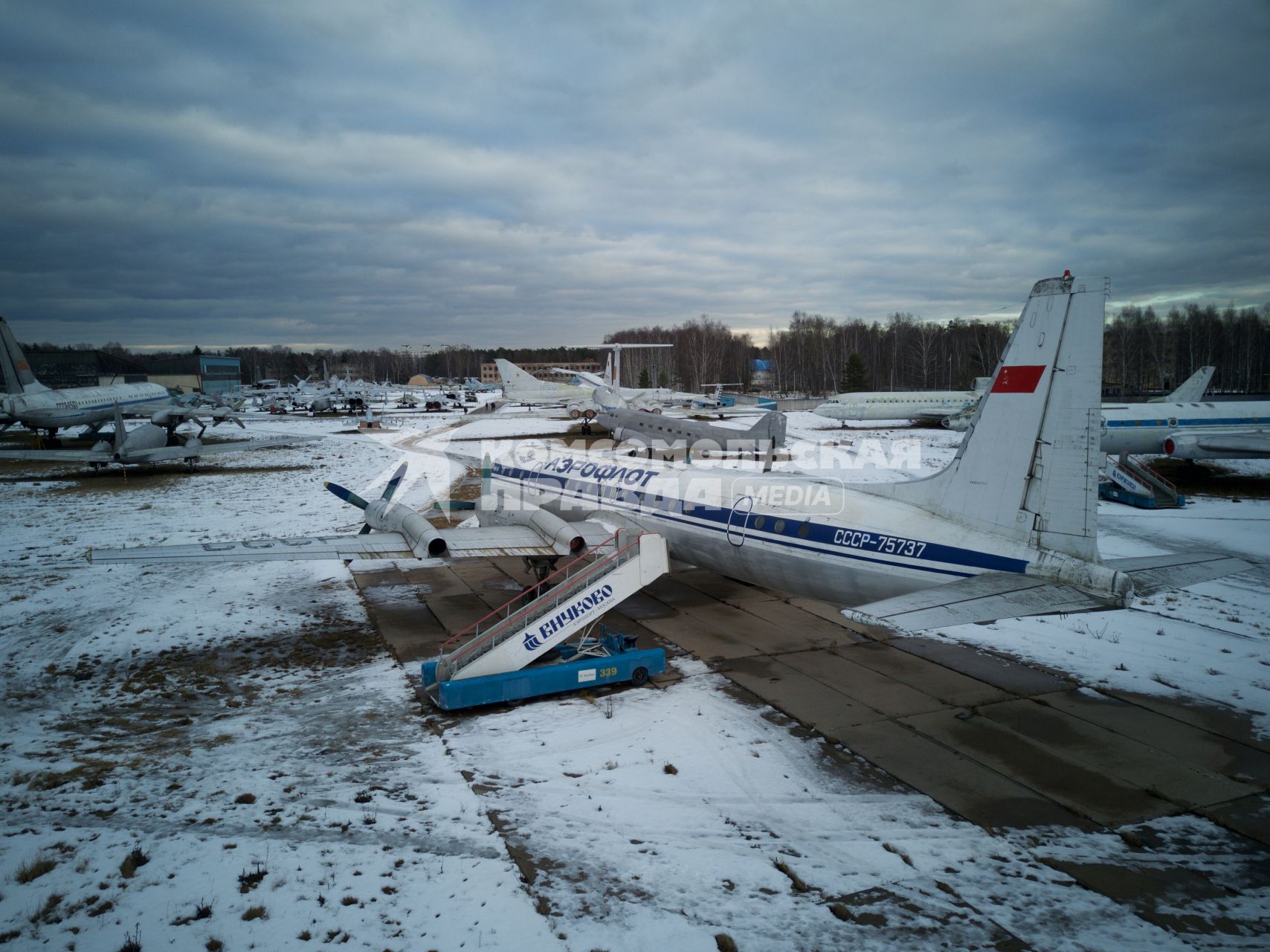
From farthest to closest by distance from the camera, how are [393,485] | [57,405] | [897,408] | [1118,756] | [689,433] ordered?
[897,408] < [57,405] < [689,433] < [393,485] < [1118,756]

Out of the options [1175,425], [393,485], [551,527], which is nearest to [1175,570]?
[551,527]

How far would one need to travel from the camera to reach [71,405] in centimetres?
4634

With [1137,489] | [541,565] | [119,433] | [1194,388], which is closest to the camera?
[541,565]

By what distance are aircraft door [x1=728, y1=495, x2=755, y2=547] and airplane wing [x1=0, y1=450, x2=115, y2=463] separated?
89.2 feet

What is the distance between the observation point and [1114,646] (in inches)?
567

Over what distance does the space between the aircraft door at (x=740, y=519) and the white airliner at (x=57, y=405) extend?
42.8 m

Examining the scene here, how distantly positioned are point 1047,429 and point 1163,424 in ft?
99.8

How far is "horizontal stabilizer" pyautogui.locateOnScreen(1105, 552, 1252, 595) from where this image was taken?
31.6 ft

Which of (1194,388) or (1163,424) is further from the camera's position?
(1194,388)

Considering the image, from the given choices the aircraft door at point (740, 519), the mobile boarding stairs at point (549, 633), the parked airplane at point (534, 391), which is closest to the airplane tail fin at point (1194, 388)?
the aircraft door at point (740, 519)

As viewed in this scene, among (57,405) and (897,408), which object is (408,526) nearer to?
(57,405)

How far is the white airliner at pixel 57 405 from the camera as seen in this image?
44.5 m

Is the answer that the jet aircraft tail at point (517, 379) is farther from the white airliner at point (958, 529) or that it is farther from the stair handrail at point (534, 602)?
the stair handrail at point (534, 602)

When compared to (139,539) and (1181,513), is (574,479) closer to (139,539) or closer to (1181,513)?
(139,539)
